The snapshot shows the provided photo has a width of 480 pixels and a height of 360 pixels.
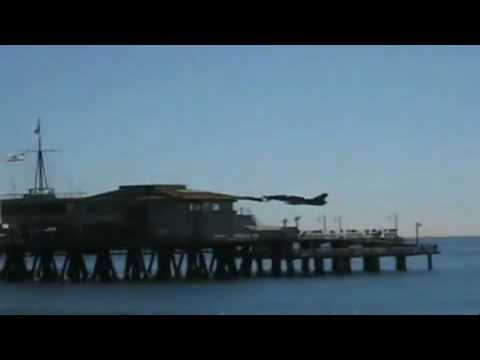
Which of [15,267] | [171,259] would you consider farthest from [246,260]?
[15,267]

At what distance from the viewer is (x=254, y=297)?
49188 mm

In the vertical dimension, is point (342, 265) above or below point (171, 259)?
below

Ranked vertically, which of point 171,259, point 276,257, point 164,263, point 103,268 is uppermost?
point 171,259

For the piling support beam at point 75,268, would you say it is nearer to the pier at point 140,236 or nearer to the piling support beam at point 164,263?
the pier at point 140,236

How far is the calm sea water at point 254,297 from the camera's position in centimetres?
4231

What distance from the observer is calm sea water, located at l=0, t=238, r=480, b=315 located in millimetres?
42312

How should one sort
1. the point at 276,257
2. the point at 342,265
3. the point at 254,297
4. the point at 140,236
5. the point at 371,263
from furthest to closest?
1. the point at 371,263
2. the point at 342,265
3. the point at 276,257
4. the point at 140,236
5. the point at 254,297

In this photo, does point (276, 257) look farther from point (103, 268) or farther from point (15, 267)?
point (15, 267)

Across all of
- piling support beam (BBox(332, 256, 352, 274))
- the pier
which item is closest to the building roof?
the pier
